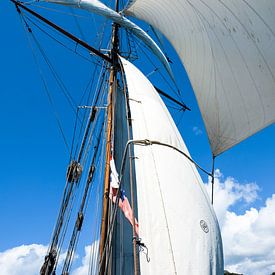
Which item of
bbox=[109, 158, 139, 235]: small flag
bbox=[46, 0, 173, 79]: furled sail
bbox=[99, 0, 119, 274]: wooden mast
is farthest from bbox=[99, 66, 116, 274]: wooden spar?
bbox=[46, 0, 173, 79]: furled sail

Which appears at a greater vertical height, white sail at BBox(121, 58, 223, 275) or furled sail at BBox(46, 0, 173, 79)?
furled sail at BBox(46, 0, 173, 79)

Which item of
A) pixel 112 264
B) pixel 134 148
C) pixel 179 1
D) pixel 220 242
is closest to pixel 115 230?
pixel 112 264

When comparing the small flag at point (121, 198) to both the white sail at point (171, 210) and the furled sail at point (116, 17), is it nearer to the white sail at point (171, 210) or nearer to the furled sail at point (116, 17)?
the white sail at point (171, 210)

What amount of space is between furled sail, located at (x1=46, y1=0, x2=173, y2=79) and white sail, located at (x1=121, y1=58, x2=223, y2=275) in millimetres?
6733

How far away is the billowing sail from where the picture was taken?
6906 millimetres

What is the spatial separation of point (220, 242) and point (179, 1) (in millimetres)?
6605

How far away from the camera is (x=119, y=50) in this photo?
1301 cm

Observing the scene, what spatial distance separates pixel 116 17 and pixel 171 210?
9.52m

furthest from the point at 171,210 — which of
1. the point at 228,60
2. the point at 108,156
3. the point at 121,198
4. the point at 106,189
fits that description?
the point at 228,60

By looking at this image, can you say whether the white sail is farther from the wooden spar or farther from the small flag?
the wooden spar

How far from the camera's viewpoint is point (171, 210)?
18.0 ft

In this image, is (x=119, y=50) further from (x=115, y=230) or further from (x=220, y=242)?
(x=220, y=242)

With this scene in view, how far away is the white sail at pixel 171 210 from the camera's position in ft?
16.4

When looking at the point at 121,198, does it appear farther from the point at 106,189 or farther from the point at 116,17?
the point at 116,17
